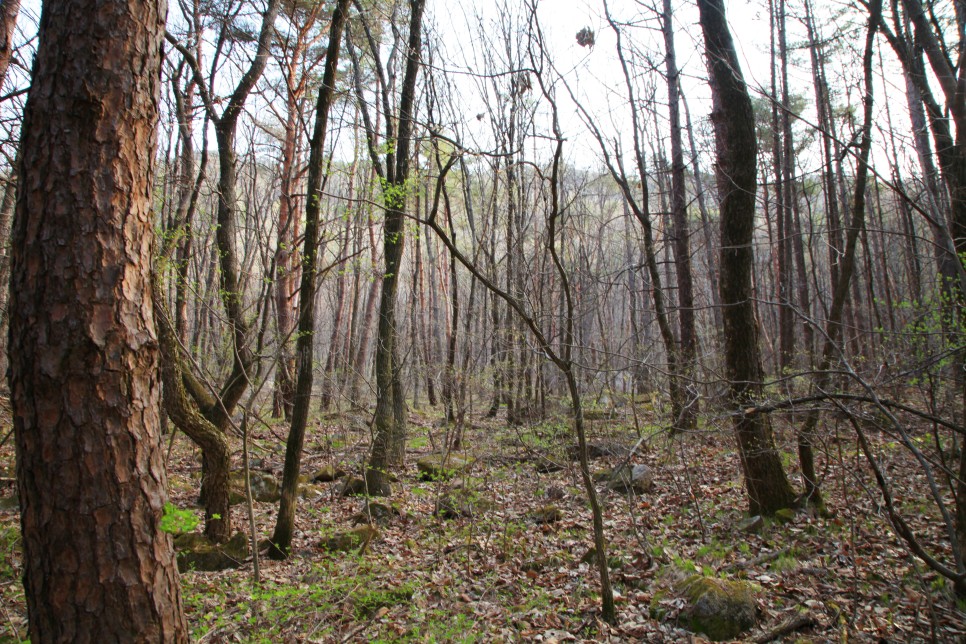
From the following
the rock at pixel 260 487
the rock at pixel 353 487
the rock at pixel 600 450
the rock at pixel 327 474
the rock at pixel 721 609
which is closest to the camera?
the rock at pixel 721 609

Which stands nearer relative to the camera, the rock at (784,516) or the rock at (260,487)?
the rock at (784,516)

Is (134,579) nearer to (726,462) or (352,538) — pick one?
(352,538)

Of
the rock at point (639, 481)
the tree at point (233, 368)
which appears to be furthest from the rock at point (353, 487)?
the rock at point (639, 481)

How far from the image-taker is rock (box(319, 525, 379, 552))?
5625 mm

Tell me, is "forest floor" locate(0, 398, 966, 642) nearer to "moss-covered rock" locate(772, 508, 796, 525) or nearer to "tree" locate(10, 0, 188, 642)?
"moss-covered rock" locate(772, 508, 796, 525)

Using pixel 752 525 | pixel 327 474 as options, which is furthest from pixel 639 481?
pixel 327 474

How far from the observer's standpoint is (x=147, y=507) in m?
2.07

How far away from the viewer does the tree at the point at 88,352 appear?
6.36 ft

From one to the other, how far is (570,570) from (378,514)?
8.74 feet

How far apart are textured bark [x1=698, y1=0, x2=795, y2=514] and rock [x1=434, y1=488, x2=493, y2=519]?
3.01 m

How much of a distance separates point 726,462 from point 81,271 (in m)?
7.73

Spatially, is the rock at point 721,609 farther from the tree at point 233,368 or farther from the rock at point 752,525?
the tree at point 233,368

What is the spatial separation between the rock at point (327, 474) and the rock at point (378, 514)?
1728 mm

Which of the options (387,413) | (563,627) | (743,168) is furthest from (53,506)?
(387,413)
